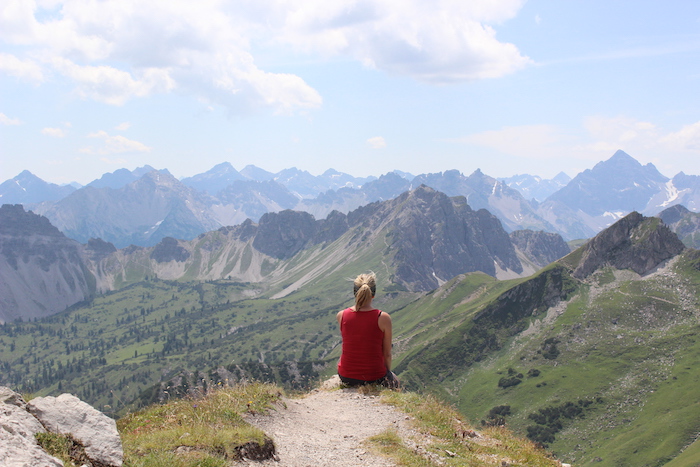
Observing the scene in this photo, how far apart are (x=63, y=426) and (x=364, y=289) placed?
10890mm

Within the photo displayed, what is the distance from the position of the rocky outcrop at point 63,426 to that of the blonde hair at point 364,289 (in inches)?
389

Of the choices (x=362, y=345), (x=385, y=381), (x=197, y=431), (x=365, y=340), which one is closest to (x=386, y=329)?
(x=365, y=340)

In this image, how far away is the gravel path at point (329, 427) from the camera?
13688 mm

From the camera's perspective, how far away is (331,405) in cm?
1973

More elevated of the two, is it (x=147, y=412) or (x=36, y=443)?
(x=36, y=443)

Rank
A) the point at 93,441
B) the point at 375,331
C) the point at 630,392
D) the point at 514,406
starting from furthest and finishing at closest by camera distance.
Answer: the point at 514,406 → the point at 630,392 → the point at 375,331 → the point at 93,441

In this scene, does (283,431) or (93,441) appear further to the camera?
(283,431)

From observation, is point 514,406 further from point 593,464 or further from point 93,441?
point 93,441

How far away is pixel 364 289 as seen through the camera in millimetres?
18453

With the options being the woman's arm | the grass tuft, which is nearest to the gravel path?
the grass tuft

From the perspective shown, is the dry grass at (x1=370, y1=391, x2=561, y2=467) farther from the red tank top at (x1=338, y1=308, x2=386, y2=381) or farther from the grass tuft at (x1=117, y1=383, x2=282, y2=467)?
the grass tuft at (x1=117, y1=383, x2=282, y2=467)

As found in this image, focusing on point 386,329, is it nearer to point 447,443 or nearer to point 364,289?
point 364,289

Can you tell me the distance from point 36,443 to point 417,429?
38.6 feet

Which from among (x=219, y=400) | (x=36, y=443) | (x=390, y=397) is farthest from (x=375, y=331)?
(x=36, y=443)
